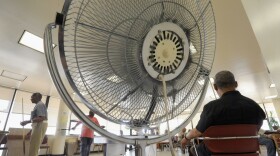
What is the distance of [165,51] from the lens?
508mm

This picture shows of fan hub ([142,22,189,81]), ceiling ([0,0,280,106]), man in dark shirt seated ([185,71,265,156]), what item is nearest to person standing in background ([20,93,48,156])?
ceiling ([0,0,280,106])

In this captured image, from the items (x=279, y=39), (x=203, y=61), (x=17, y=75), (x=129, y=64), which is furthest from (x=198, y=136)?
(x=17, y=75)

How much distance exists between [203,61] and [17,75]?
19.5 feet

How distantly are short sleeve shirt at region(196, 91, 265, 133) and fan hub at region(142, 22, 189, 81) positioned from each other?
0.30m

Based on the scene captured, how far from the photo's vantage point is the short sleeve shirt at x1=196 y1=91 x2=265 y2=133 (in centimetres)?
71

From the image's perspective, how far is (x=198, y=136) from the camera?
68cm

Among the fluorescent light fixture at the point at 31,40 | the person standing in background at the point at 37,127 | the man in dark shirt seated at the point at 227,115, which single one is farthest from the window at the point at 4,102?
the man in dark shirt seated at the point at 227,115

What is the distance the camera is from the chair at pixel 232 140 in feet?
2.04

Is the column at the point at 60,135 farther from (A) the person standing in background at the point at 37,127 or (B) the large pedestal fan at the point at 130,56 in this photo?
(B) the large pedestal fan at the point at 130,56

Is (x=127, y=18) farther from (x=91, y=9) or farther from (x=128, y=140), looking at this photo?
(x=128, y=140)

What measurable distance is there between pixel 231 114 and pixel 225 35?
322cm

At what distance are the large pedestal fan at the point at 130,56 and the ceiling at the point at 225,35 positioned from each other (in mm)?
1315

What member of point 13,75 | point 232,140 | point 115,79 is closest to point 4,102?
point 13,75

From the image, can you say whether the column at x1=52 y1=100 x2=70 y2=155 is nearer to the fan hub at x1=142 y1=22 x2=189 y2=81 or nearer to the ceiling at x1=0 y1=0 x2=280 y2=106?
the ceiling at x1=0 y1=0 x2=280 y2=106
